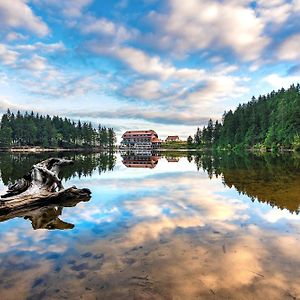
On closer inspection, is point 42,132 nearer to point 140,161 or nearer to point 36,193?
point 140,161

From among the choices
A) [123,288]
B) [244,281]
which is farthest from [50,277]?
[244,281]

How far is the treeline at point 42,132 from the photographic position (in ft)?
450

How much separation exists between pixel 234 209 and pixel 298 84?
152803 millimetres

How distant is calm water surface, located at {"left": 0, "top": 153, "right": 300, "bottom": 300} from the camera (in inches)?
213

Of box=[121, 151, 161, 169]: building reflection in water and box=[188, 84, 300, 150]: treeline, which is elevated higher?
box=[188, 84, 300, 150]: treeline

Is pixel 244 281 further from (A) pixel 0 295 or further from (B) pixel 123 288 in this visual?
(A) pixel 0 295

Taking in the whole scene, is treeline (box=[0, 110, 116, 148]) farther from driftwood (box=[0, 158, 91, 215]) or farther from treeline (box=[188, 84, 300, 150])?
driftwood (box=[0, 158, 91, 215])

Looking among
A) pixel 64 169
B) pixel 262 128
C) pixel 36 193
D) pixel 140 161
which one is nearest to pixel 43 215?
pixel 36 193

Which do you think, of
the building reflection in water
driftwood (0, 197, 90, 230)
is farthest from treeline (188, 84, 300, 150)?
driftwood (0, 197, 90, 230)

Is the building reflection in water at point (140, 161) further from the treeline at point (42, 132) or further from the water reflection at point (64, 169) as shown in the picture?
the treeline at point (42, 132)

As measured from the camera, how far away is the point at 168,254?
7.10 metres

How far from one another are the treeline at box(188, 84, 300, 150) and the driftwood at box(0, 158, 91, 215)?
80711mm

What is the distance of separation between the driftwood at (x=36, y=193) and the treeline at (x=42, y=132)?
121809mm

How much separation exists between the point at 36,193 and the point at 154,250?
26.1 feet
